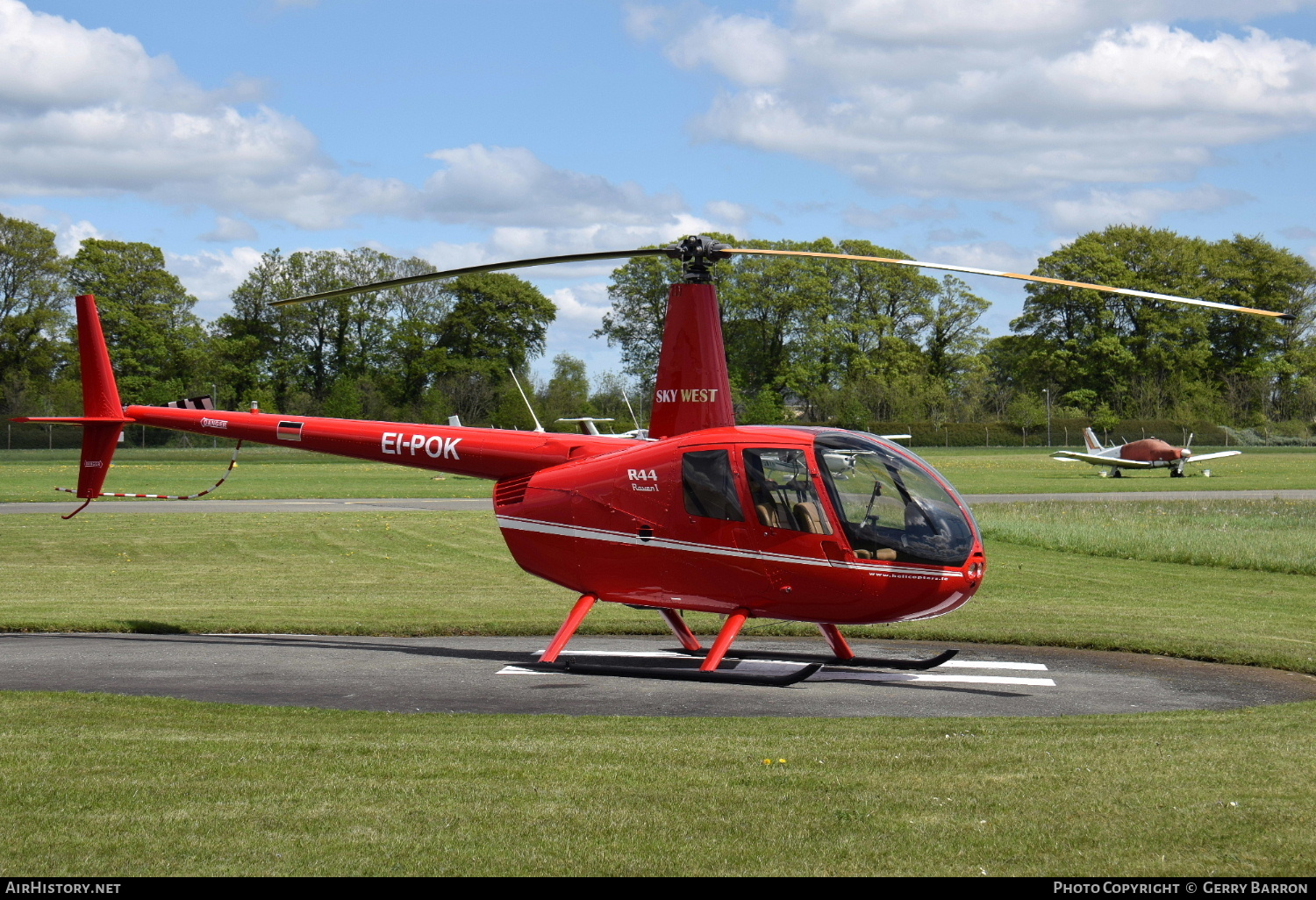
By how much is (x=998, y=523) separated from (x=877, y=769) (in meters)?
23.1

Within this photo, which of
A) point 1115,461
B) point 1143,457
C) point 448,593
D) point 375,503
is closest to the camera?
point 448,593

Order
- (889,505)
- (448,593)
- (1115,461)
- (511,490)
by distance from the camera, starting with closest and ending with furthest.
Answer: (889,505) < (511,490) < (448,593) < (1115,461)

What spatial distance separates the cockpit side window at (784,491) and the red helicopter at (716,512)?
0.01m

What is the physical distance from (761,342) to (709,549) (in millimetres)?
87254

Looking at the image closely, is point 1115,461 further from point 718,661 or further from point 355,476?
point 718,661

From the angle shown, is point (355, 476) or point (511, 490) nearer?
point (511, 490)

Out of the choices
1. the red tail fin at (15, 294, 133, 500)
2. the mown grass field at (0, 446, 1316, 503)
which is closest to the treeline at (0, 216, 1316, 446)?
the mown grass field at (0, 446, 1316, 503)

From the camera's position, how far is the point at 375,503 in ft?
130

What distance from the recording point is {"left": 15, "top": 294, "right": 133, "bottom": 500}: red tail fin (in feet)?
51.9

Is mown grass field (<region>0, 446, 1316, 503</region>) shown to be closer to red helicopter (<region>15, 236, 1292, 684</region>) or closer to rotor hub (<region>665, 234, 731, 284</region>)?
red helicopter (<region>15, 236, 1292, 684</region>)

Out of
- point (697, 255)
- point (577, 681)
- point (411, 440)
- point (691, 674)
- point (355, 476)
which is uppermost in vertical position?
point (697, 255)

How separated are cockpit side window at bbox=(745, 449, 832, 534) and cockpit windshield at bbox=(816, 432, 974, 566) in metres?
0.19

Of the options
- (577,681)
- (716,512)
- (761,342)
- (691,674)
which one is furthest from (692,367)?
(761,342)
